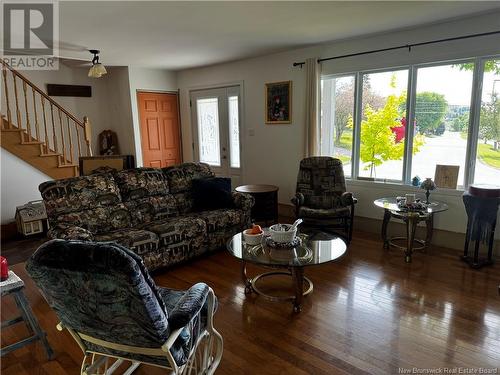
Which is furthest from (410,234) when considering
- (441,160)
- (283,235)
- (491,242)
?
(283,235)

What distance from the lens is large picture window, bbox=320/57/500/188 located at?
345 centimetres

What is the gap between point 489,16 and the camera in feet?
10.6

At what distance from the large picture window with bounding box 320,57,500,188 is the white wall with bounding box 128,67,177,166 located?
3.21 meters

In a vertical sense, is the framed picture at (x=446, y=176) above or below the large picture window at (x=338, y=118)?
below

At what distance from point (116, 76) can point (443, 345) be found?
6.25 metres

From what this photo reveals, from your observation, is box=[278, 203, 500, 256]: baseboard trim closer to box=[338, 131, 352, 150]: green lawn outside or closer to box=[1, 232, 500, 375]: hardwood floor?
box=[1, 232, 500, 375]: hardwood floor

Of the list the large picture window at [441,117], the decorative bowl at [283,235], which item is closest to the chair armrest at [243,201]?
the decorative bowl at [283,235]

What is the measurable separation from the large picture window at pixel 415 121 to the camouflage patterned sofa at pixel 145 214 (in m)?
1.70

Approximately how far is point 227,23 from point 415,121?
244 cm

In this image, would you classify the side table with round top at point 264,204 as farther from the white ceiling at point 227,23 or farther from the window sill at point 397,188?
the white ceiling at point 227,23

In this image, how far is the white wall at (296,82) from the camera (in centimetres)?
351

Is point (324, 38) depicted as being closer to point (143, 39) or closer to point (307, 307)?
point (143, 39)

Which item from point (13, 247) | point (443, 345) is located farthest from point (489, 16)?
point (13, 247)

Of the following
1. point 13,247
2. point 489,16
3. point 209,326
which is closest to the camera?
point 209,326
